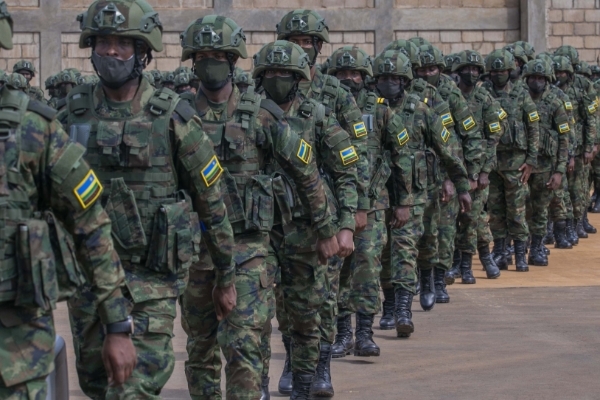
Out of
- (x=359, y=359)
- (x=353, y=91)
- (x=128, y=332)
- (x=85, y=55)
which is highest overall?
(x=85, y=55)

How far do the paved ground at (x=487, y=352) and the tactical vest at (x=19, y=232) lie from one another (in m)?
3.91

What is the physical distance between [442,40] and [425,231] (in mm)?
16029

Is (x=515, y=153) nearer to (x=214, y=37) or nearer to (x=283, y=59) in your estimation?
(x=283, y=59)

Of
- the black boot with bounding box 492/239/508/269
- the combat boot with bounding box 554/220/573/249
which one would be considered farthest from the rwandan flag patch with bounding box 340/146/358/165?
the combat boot with bounding box 554/220/573/249

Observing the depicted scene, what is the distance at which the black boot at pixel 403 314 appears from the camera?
11156 millimetres

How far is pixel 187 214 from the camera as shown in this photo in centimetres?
628

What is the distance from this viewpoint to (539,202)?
1656cm

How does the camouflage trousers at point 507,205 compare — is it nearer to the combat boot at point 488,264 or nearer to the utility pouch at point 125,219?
the combat boot at point 488,264

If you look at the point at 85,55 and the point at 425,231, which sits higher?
the point at 85,55

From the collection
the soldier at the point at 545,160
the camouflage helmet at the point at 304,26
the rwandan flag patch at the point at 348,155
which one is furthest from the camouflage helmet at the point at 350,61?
the soldier at the point at 545,160

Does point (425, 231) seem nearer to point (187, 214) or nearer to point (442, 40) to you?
point (187, 214)

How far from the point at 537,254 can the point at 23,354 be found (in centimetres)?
1221

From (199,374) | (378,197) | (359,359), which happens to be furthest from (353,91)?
(199,374)

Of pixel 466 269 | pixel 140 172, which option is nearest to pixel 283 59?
pixel 140 172
